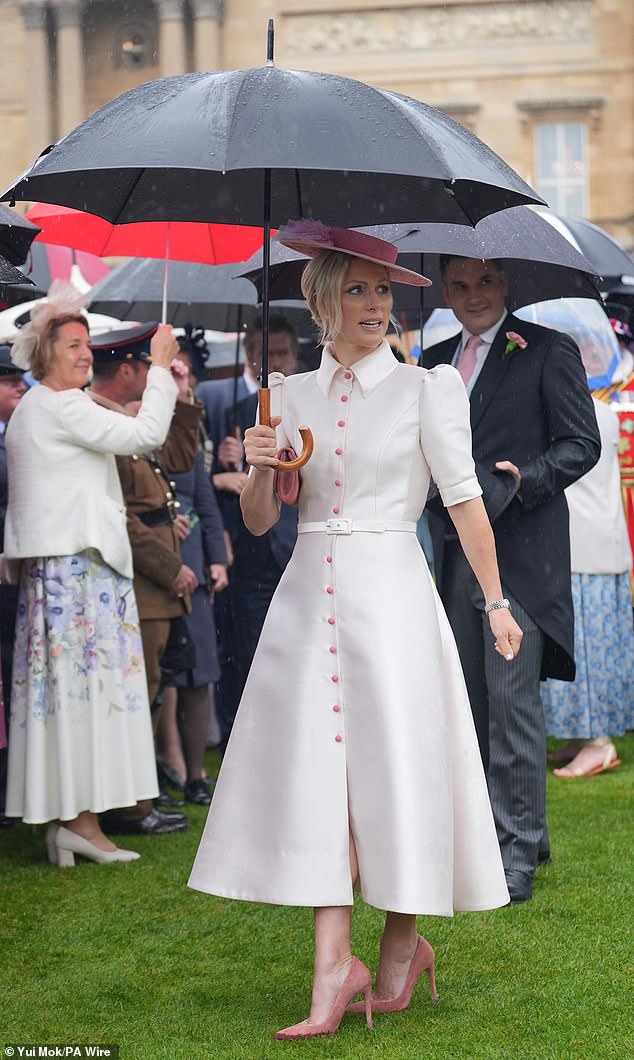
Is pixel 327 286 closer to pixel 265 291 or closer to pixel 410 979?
pixel 265 291

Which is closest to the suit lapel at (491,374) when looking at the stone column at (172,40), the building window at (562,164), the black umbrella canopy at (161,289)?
the black umbrella canopy at (161,289)

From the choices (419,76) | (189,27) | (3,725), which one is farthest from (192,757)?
(189,27)

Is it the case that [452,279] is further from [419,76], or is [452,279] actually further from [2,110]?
[2,110]

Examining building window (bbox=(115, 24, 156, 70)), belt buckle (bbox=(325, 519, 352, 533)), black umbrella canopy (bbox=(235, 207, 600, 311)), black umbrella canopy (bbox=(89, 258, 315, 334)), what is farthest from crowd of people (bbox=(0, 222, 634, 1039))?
building window (bbox=(115, 24, 156, 70))

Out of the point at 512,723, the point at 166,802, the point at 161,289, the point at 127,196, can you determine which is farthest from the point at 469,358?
the point at 166,802

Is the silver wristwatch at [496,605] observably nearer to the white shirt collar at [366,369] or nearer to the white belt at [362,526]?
the white belt at [362,526]

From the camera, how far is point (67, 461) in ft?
19.1

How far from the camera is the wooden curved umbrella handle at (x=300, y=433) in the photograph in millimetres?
3844

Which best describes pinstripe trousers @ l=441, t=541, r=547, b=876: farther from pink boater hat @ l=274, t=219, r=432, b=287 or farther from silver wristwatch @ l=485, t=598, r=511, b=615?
pink boater hat @ l=274, t=219, r=432, b=287

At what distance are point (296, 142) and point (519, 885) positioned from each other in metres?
2.56

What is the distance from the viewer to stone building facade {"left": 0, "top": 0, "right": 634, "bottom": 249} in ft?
120

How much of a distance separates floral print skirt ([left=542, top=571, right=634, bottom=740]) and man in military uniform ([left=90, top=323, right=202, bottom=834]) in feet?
6.66

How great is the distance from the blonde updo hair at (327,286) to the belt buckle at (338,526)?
18.1 inches

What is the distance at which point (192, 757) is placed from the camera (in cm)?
711
